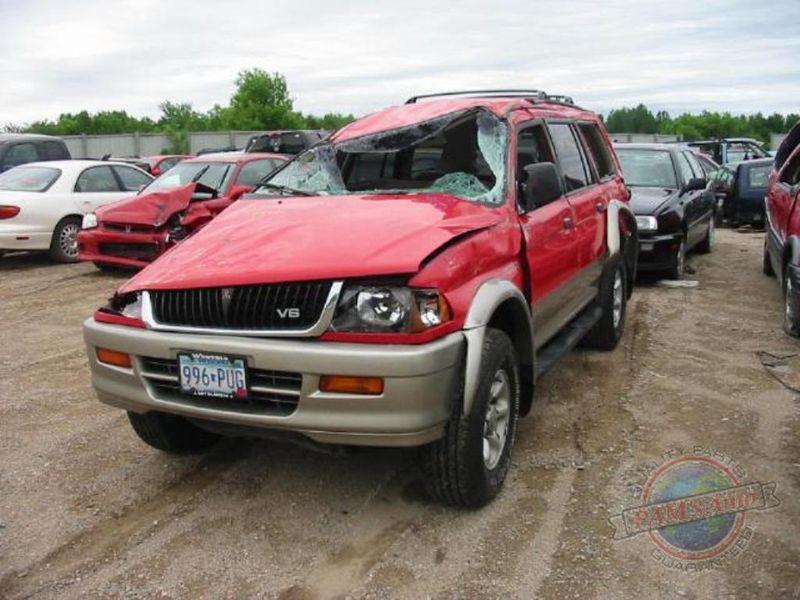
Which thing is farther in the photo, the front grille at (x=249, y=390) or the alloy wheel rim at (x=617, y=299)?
the alloy wheel rim at (x=617, y=299)

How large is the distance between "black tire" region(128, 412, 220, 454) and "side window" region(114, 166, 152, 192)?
8671 mm

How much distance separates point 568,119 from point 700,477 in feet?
9.01

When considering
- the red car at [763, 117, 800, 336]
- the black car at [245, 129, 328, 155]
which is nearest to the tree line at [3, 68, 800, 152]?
the black car at [245, 129, 328, 155]

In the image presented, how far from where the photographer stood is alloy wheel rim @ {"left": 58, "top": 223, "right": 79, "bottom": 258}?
35.9 feet

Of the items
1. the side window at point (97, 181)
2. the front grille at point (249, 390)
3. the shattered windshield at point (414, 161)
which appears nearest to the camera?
the front grille at point (249, 390)

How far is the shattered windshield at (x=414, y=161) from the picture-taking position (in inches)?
167

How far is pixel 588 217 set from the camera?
5215mm

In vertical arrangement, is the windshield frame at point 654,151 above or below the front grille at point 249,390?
above

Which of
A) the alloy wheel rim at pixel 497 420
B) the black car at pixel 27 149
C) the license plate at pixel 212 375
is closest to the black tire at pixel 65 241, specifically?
the black car at pixel 27 149

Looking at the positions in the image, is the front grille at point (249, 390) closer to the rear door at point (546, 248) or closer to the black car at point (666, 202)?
the rear door at point (546, 248)

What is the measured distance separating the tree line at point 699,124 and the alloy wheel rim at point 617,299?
85339 mm

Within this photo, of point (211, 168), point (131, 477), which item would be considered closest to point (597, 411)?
point (131, 477)

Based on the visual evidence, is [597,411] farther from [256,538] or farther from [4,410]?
[4,410]

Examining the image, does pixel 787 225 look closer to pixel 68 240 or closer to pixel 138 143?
pixel 68 240
